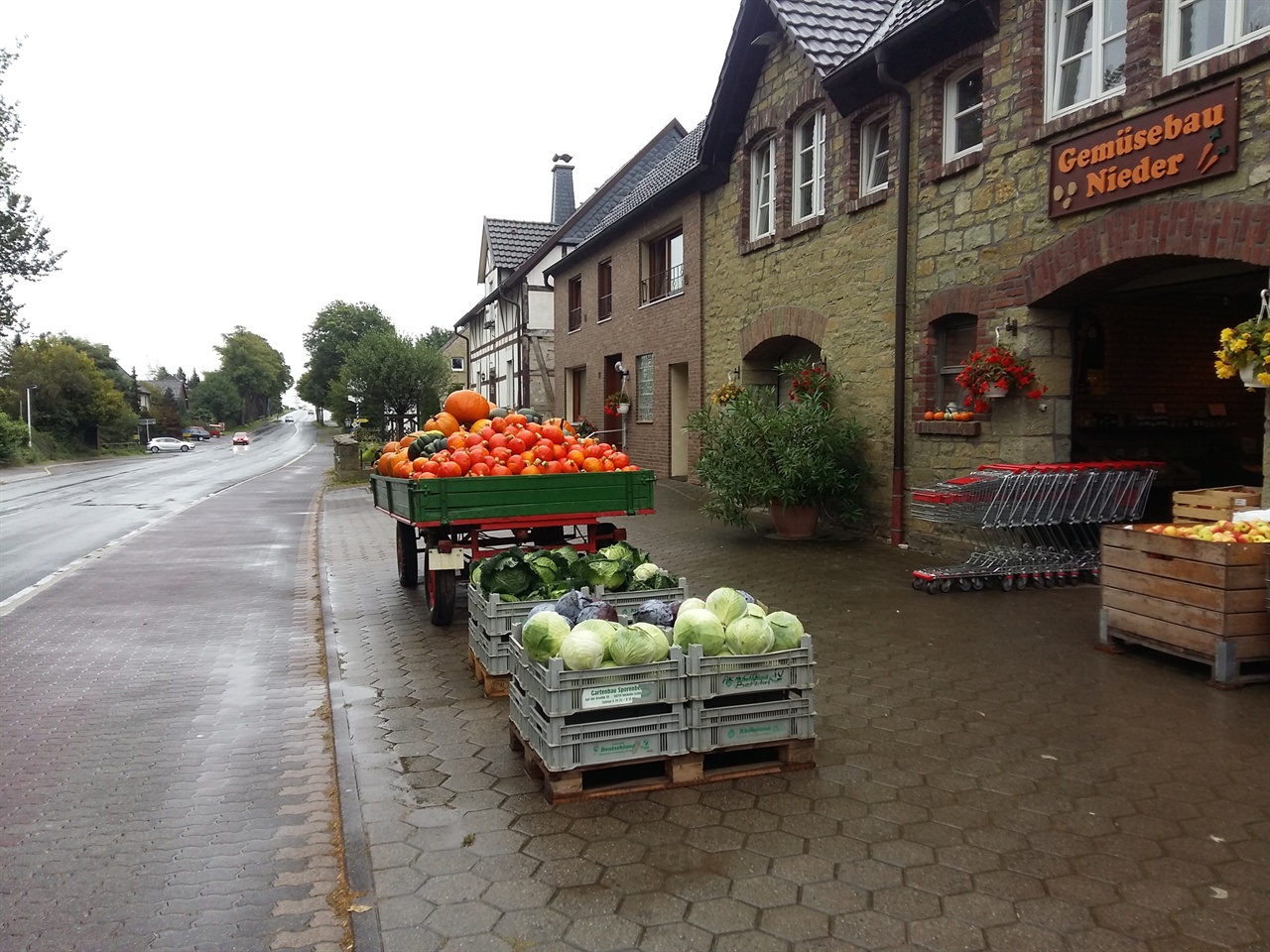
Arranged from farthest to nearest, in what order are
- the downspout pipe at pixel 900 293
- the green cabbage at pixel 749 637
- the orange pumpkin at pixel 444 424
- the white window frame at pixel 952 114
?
1. the downspout pipe at pixel 900 293
2. the white window frame at pixel 952 114
3. the orange pumpkin at pixel 444 424
4. the green cabbage at pixel 749 637

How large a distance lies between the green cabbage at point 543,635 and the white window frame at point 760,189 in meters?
11.2

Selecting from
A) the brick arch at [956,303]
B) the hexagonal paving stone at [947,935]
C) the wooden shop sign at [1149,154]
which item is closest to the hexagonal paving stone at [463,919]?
the hexagonal paving stone at [947,935]

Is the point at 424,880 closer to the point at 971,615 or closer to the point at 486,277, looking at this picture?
the point at 971,615

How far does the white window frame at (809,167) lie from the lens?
1273 centimetres

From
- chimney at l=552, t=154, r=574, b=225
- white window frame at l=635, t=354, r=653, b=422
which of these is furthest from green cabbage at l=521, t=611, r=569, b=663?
chimney at l=552, t=154, r=574, b=225

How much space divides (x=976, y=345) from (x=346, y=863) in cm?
841

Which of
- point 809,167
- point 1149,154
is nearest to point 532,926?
point 1149,154

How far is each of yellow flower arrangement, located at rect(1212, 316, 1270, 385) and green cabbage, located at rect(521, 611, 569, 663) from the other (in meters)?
5.13

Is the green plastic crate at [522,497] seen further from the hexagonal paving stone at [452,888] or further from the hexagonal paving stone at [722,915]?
the hexagonal paving stone at [722,915]

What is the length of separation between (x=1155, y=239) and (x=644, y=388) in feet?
44.5

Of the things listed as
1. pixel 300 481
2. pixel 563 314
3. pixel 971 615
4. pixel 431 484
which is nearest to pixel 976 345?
pixel 971 615

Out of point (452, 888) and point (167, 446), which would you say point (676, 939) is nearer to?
point (452, 888)

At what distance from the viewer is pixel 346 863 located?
335cm

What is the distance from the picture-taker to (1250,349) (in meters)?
6.24
